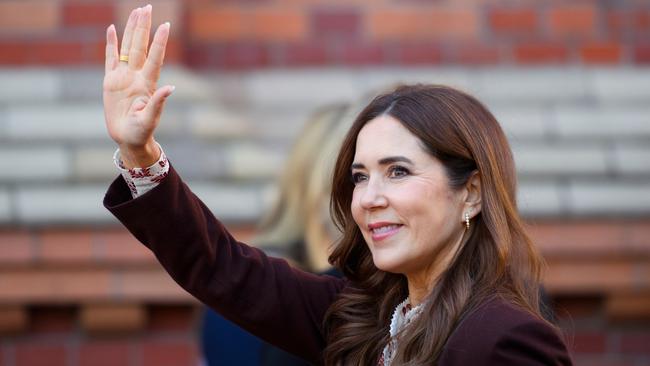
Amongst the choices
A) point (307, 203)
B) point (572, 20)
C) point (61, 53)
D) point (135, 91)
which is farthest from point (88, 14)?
point (135, 91)

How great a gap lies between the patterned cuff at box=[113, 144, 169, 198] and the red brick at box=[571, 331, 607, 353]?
2.25 meters

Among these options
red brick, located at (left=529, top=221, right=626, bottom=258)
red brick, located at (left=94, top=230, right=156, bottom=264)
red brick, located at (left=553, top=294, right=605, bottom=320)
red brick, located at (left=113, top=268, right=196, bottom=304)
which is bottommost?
red brick, located at (left=553, top=294, right=605, bottom=320)

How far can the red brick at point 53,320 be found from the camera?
417cm

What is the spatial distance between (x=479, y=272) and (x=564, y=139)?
1928mm

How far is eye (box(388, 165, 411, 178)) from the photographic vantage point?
2.42m

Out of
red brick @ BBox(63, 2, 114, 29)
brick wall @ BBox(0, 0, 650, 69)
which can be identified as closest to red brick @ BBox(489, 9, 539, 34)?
brick wall @ BBox(0, 0, 650, 69)

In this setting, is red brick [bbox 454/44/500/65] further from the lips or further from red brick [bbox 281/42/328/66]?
the lips

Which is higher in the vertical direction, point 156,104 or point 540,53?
point 156,104

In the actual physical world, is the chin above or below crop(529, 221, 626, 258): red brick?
above

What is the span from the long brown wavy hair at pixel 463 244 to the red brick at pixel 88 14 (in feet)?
6.05

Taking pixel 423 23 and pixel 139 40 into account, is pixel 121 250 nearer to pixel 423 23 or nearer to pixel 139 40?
pixel 423 23

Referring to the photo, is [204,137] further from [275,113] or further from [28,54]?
[28,54]

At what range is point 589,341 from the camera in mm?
4262

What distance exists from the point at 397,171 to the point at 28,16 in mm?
2254
